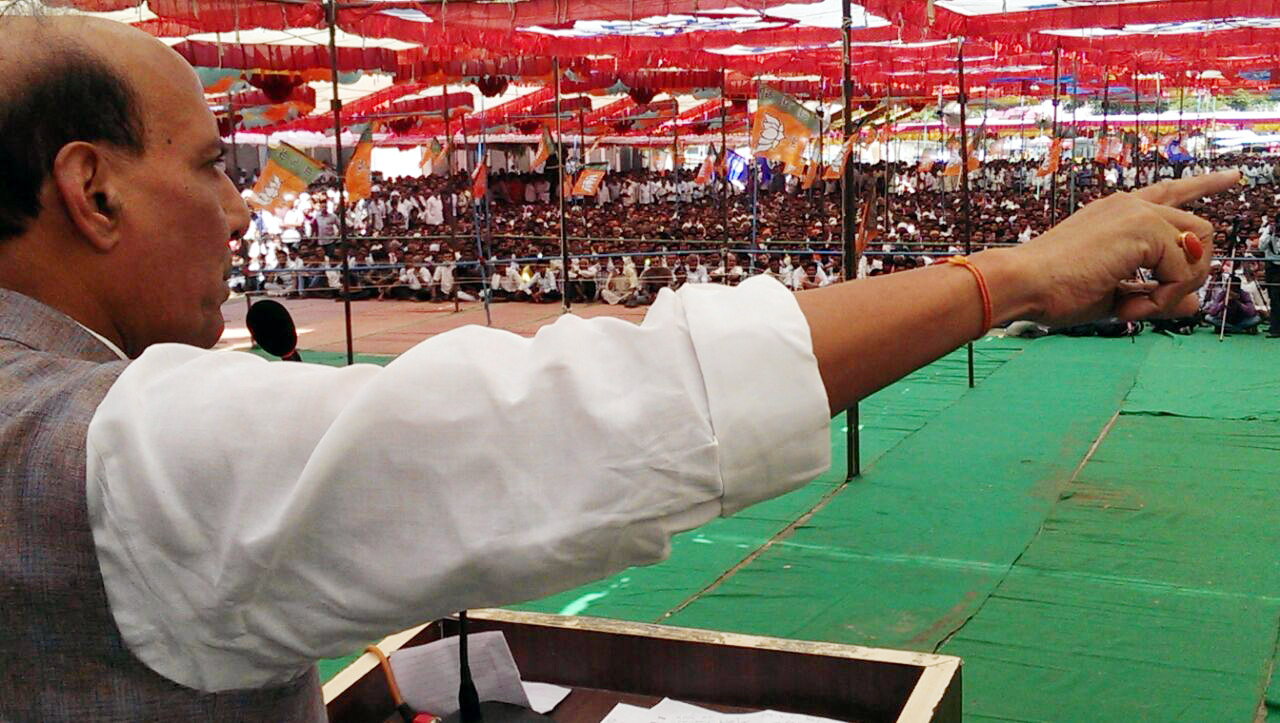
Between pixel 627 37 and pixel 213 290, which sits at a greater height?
pixel 627 37

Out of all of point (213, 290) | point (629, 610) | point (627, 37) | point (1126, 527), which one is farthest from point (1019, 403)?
point (213, 290)

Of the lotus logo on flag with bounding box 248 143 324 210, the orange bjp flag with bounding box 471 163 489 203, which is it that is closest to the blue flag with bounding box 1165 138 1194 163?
the orange bjp flag with bounding box 471 163 489 203

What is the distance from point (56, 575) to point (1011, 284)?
573 millimetres

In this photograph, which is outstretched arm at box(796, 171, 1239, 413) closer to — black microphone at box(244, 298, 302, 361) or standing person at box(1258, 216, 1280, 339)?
black microphone at box(244, 298, 302, 361)

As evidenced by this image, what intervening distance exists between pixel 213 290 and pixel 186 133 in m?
0.12

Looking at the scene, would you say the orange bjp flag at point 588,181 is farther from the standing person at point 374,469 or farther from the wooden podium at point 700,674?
the standing person at point 374,469

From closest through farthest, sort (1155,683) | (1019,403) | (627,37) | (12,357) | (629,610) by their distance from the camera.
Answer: (12,357), (1155,683), (629,610), (1019,403), (627,37)

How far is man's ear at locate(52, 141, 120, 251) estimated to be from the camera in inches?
29.6

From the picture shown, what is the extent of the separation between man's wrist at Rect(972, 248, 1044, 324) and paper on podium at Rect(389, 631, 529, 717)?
1060 mm

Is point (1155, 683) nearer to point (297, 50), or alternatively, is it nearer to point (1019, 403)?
point (1019, 403)

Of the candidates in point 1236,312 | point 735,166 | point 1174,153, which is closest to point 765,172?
point 735,166

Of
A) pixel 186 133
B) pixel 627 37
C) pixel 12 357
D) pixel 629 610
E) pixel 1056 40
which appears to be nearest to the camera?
pixel 12 357

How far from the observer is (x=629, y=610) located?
403 cm

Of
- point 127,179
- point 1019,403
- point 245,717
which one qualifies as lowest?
point 1019,403
